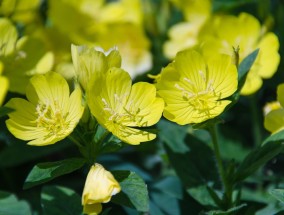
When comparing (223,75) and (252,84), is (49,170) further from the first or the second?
(252,84)

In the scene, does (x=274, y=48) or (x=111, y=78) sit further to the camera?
(x=274, y=48)

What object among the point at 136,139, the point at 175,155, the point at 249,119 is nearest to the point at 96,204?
the point at 136,139

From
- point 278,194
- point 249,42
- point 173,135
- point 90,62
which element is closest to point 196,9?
point 249,42

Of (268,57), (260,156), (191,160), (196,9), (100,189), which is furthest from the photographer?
(196,9)

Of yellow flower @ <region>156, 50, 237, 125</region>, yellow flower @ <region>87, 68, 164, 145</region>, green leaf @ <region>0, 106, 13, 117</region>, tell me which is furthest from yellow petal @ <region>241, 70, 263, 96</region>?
green leaf @ <region>0, 106, 13, 117</region>

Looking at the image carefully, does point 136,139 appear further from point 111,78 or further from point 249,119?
point 249,119

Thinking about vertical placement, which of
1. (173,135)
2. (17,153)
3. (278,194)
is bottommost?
(17,153)
